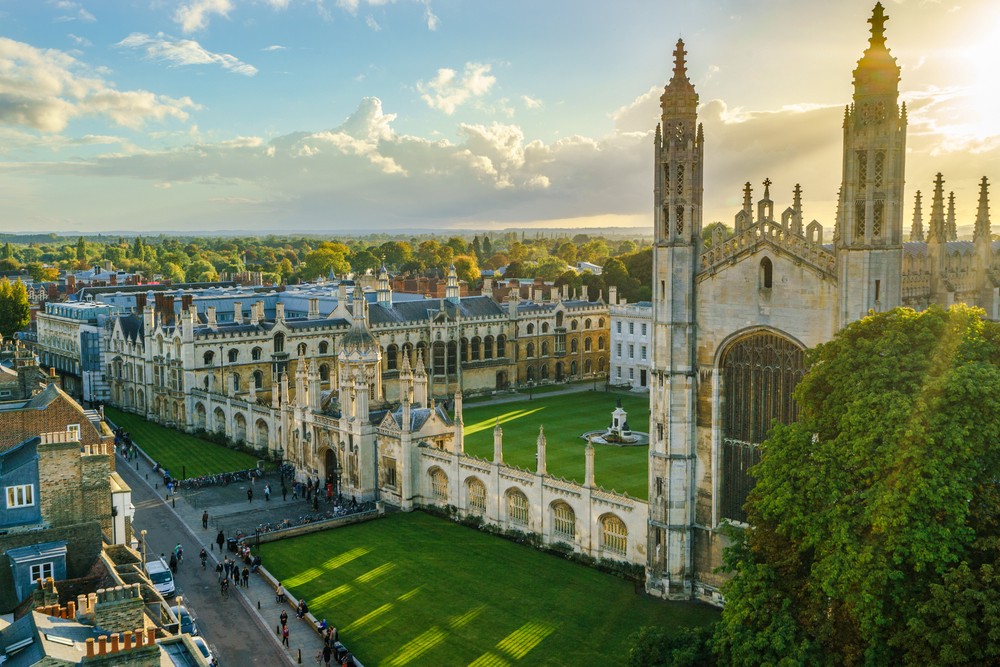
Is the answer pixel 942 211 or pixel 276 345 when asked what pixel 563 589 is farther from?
Result: pixel 276 345

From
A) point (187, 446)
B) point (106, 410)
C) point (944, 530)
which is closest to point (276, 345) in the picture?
point (187, 446)

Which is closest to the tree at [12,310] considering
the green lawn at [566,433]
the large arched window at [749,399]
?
the green lawn at [566,433]

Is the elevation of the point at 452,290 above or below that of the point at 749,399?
above

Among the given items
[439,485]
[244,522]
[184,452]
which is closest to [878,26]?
[439,485]

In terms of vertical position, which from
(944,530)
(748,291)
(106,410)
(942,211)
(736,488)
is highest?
(942,211)

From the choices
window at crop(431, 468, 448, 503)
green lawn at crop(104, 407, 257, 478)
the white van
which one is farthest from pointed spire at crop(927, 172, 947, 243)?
green lawn at crop(104, 407, 257, 478)

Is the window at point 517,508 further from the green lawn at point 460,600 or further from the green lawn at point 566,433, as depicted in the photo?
the green lawn at point 566,433

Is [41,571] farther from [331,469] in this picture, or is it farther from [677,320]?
[331,469]
